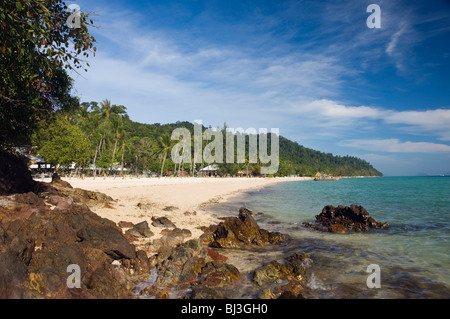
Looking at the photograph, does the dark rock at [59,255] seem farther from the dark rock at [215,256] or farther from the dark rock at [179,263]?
the dark rock at [215,256]

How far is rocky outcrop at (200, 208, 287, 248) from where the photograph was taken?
10508 mm

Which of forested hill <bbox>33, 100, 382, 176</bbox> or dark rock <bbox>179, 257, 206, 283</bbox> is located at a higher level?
forested hill <bbox>33, 100, 382, 176</bbox>

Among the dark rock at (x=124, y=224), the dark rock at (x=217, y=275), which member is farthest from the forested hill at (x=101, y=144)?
the dark rock at (x=217, y=275)

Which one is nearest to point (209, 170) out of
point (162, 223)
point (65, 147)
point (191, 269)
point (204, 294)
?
point (65, 147)

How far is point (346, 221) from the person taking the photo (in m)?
15.1

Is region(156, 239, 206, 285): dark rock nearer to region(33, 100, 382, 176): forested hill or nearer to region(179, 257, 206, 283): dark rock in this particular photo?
Answer: region(179, 257, 206, 283): dark rock

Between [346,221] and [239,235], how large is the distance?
7911 millimetres

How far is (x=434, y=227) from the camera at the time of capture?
15.4 m

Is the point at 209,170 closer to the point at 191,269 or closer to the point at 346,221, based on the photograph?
the point at 346,221

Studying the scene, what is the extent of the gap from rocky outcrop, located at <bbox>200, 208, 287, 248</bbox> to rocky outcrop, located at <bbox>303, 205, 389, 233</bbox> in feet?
14.4

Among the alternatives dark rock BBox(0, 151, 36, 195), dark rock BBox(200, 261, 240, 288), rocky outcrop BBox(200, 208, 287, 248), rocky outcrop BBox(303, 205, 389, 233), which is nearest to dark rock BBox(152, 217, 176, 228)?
rocky outcrop BBox(200, 208, 287, 248)

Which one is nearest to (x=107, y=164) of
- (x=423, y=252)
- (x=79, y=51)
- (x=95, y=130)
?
(x=95, y=130)
